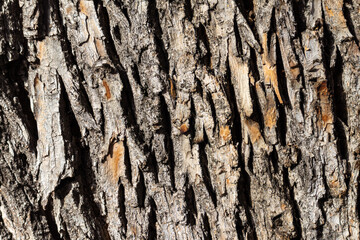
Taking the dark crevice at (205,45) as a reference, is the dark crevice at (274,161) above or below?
below

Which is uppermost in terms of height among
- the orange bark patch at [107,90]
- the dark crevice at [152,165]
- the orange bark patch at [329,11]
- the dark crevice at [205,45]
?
the orange bark patch at [329,11]

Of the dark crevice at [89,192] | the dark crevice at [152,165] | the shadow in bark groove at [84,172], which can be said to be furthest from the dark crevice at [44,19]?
the dark crevice at [152,165]

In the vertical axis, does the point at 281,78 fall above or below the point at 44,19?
below

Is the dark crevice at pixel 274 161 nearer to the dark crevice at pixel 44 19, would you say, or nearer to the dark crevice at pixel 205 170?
Answer: the dark crevice at pixel 205 170

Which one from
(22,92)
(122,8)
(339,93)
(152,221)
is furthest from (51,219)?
(339,93)

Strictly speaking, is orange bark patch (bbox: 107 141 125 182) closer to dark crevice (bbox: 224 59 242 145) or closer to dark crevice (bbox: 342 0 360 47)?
dark crevice (bbox: 224 59 242 145)

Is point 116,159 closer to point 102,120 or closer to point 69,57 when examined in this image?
point 102,120

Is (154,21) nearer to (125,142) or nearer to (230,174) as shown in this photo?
(125,142)
